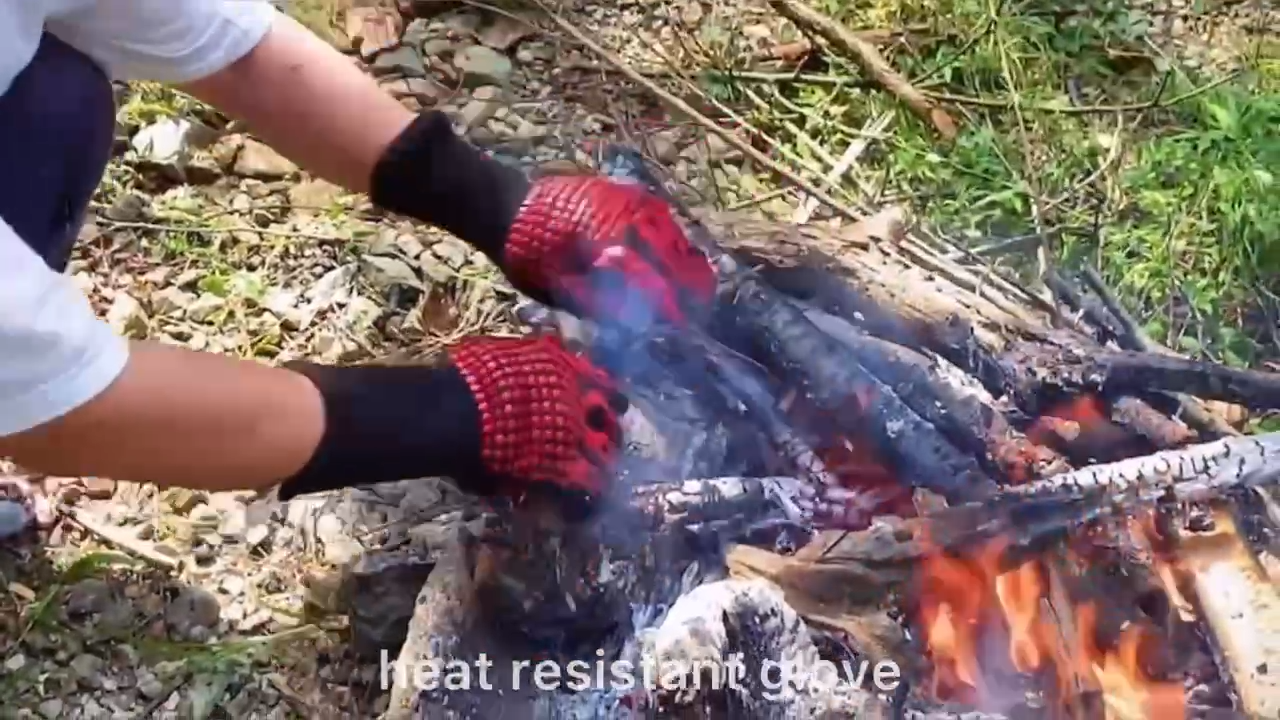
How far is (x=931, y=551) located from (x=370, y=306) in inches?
22.1

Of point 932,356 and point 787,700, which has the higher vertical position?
point 932,356

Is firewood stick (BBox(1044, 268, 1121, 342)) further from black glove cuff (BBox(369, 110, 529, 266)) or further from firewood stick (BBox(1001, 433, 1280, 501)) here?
black glove cuff (BBox(369, 110, 529, 266))

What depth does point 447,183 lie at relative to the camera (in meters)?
1.14

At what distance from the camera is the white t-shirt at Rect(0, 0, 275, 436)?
2.58 feet

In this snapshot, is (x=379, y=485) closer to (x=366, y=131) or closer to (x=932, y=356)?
(x=366, y=131)

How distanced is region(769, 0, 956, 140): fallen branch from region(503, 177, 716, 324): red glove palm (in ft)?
1.24

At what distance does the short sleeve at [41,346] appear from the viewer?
78 centimetres

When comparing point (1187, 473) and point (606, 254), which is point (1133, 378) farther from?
point (606, 254)

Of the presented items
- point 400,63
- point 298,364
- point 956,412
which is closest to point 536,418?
point 298,364

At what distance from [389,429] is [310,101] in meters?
0.31

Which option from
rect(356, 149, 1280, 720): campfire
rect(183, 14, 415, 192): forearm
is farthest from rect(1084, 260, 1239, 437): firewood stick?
rect(183, 14, 415, 192): forearm

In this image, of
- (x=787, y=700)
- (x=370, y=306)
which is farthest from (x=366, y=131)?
(x=787, y=700)

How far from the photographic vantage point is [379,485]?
3.69ft

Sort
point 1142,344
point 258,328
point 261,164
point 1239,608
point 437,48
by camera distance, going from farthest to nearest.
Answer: point 437,48 → point 261,164 → point 258,328 → point 1142,344 → point 1239,608
